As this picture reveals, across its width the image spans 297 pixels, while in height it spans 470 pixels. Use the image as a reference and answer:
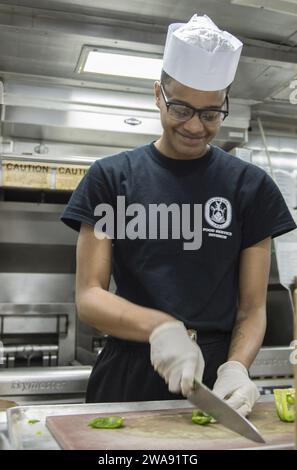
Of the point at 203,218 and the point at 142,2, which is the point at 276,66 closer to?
the point at 142,2

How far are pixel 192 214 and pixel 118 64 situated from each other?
123 cm

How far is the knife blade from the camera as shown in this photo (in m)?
0.83

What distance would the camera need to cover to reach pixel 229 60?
1.39 meters

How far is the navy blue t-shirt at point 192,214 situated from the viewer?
4.13ft

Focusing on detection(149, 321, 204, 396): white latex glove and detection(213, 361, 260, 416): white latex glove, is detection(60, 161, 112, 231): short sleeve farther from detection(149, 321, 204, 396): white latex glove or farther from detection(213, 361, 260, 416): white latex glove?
detection(213, 361, 260, 416): white latex glove

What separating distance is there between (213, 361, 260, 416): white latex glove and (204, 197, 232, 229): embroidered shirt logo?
1.20ft

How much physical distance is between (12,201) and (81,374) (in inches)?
42.2

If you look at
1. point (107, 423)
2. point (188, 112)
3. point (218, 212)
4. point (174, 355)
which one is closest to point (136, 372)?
point (174, 355)

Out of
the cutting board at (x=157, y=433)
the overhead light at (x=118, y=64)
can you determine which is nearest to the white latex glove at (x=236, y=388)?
the cutting board at (x=157, y=433)

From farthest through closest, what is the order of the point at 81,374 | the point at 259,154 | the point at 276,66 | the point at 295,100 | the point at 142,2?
the point at 259,154
the point at 295,100
the point at 276,66
the point at 81,374
the point at 142,2

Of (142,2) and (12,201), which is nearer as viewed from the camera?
(142,2)

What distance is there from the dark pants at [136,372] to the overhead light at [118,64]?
4.47ft

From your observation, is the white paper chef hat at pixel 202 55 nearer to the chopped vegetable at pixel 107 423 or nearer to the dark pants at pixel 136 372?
the dark pants at pixel 136 372
